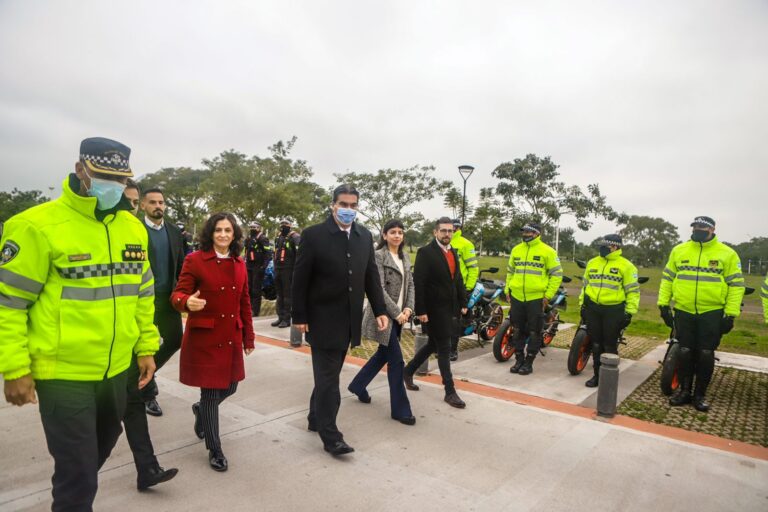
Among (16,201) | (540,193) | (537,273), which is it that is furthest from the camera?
(16,201)

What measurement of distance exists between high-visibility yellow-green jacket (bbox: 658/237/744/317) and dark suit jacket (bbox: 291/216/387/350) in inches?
147

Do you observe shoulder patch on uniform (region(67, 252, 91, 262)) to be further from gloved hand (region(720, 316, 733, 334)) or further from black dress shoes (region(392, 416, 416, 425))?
gloved hand (region(720, 316, 733, 334))

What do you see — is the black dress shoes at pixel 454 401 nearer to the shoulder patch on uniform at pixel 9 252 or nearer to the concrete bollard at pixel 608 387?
the concrete bollard at pixel 608 387

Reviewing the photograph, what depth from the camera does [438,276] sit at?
4.89 m

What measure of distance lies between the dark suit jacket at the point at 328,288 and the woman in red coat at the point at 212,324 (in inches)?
18.9

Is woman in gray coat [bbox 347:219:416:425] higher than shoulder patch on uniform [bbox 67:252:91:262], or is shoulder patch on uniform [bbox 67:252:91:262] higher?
shoulder patch on uniform [bbox 67:252:91:262]

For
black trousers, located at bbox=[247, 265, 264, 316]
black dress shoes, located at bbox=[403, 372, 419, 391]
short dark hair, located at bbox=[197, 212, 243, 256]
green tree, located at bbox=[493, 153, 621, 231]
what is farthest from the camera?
green tree, located at bbox=[493, 153, 621, 231]

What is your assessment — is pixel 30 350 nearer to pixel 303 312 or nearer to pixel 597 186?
pixel 303 312

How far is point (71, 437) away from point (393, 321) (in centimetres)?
283

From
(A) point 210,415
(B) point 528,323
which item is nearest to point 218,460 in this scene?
(A) point 210,415

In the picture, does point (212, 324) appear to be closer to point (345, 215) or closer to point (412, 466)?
point (345, 215)

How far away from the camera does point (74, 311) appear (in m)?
2.04

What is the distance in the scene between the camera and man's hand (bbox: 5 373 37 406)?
6.16 ft

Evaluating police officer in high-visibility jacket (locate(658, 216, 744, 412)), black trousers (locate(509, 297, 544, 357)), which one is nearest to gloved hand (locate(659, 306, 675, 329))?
police officer in high-visibility jacket (locate(658, 216, 744, 412))
